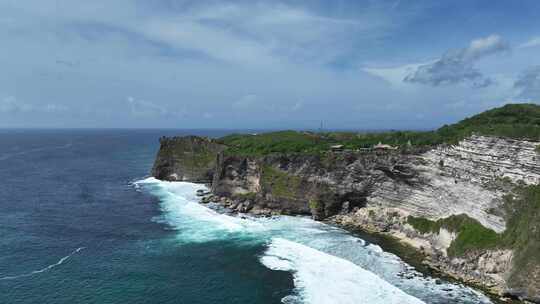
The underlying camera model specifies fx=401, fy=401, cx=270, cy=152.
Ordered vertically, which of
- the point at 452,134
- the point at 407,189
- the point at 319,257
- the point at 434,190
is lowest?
the point at 319,257

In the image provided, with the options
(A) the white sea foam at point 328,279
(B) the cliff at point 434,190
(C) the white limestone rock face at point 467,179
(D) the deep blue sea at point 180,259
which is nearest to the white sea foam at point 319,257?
(A) the white sea foam at point 328,279

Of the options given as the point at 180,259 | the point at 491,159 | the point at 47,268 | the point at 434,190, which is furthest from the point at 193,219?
the point at 491,159

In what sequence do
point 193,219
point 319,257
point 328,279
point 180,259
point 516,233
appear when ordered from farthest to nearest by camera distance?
point 193,219
point 319,257
point 180,259
point 328,279
point 516,233

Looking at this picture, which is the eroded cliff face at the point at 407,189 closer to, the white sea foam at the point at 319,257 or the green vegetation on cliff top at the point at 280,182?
the green vegetation on cliff top at the point at 280,182

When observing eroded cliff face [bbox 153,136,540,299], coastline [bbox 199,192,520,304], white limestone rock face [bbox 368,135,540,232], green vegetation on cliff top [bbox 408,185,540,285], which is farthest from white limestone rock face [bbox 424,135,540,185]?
coastline [bbox 199,192,520,304]

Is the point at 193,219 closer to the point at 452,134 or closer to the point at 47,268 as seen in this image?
the point at 47,268

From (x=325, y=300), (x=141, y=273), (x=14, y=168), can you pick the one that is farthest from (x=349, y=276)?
(x=14, y=168)

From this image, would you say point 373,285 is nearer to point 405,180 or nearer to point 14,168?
point 405,180
